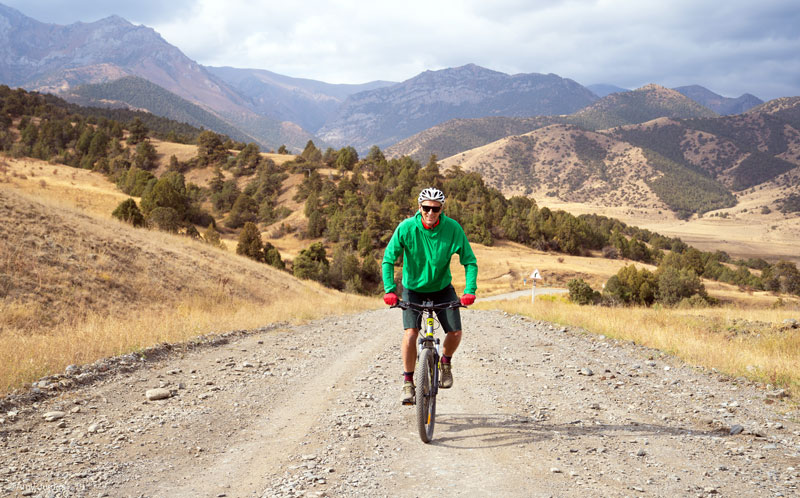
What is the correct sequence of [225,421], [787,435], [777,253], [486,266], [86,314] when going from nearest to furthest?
1. [787,435]
2. [225,421]
3. [86,314]
4. [486,266]
5. [777,253]

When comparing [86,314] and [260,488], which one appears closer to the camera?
[260,488]

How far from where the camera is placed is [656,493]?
13.5 feet

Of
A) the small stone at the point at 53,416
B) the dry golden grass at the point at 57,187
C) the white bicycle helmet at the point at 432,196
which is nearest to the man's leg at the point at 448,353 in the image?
the white bicycle helmet at the point at 432,196

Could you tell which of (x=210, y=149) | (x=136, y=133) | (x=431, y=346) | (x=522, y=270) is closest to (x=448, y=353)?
(x=431, y=346)

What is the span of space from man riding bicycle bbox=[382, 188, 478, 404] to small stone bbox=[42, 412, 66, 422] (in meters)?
4.10

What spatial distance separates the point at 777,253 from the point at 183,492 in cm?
16309

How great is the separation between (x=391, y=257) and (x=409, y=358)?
4.04ft

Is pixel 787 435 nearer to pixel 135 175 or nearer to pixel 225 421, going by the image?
pixel 225 421

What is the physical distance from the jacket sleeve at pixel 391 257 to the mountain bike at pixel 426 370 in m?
0.34

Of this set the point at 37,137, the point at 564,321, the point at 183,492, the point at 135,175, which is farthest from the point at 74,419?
the point at 37,137

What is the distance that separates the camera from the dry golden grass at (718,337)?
27.7ft

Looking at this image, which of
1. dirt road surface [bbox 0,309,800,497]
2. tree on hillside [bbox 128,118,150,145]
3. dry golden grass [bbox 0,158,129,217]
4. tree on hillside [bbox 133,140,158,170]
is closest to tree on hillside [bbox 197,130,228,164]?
tree on hillside [bbox 133,140,158,170]

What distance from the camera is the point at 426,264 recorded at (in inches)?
226

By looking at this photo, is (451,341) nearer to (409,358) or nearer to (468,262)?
(409,358)
